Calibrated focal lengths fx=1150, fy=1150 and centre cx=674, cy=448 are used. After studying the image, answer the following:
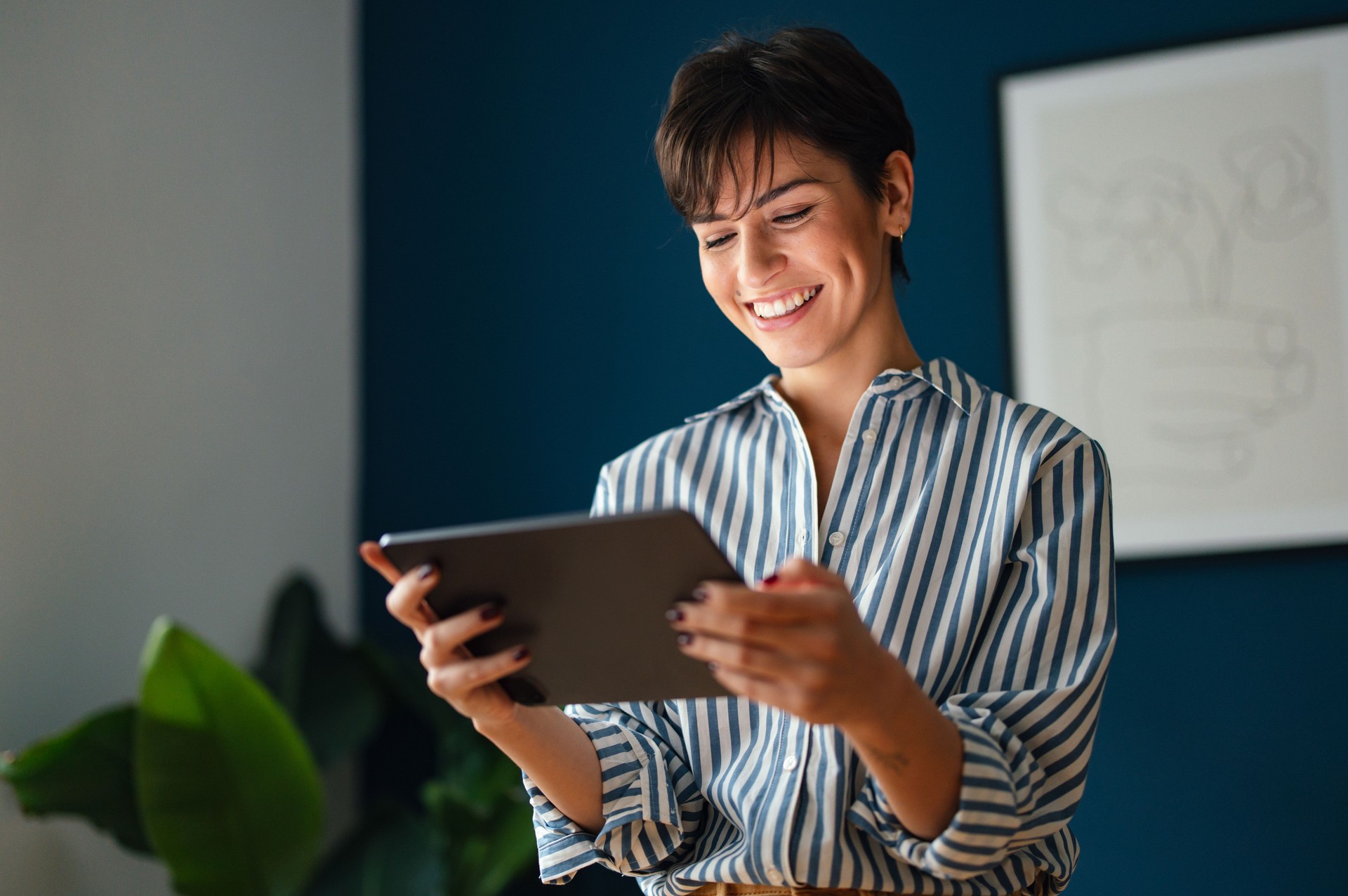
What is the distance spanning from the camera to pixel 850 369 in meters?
1.25

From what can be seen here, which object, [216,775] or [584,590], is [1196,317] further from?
[216,775]

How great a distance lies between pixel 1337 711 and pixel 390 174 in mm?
2017

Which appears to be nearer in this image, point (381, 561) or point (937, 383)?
point (381, 561)

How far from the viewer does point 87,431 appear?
1.90 m

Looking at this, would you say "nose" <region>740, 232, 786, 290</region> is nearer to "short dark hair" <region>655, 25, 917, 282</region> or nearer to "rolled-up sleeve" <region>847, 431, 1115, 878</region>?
"short dark hair" <region>655, 25, 917, 282</region>

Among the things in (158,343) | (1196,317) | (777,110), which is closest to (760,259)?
(777,110)

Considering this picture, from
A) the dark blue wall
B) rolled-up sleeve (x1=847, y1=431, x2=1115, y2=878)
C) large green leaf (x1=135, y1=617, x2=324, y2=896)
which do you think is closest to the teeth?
rolled-up sleeve (x1=847, y1=431, x2=1115, y2=878)

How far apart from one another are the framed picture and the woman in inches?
26.1

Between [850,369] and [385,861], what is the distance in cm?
131

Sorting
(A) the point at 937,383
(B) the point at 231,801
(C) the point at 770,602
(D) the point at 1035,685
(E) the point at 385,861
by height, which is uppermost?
(A) the point at 937,383

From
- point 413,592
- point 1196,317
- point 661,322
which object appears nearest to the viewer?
point 413,592

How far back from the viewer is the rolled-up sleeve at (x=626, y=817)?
110 centimetres

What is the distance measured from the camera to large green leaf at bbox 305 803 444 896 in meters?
1.96

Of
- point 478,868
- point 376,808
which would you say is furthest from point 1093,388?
point 376,808
